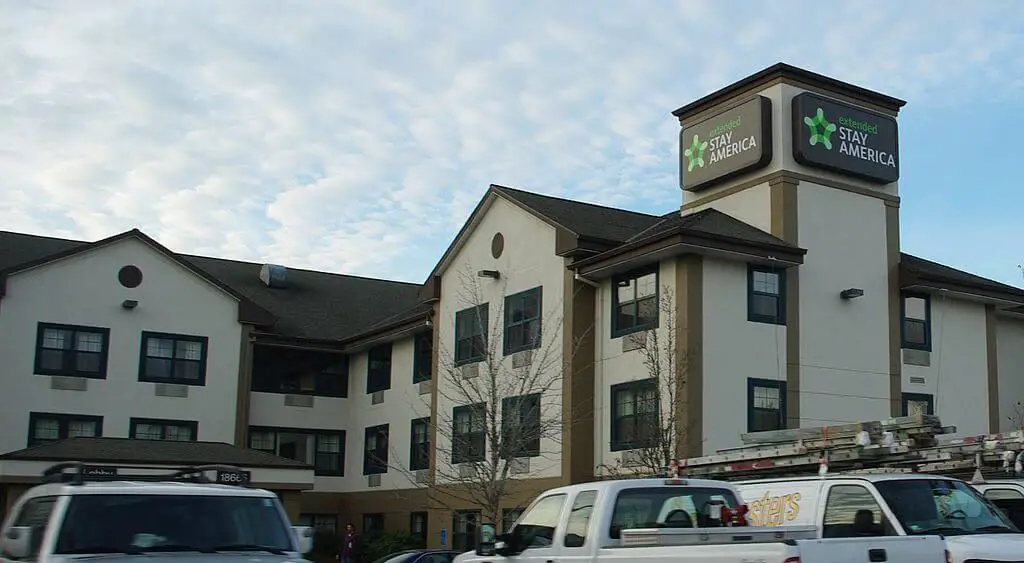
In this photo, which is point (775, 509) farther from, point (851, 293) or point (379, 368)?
point (379, 368)

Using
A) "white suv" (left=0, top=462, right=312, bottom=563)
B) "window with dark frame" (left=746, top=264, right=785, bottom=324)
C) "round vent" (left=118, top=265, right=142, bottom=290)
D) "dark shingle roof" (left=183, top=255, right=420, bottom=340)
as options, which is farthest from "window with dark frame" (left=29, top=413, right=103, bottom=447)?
"white suv" (left=0, top=462, right=312, bottom=563)

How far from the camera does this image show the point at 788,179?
3034cm

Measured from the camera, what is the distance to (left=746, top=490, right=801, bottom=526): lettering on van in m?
13.4

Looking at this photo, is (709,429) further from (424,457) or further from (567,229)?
(424,457)

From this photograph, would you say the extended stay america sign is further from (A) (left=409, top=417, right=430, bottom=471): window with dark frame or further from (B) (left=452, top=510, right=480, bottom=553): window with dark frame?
(A) (left=409, top=417, right=430, bottom=471): window with dark frame

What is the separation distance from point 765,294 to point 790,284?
717 millimetres

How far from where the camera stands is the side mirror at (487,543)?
1261cm

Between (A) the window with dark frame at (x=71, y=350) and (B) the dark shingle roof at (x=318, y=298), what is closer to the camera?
(A) the window with dark frame at (x=71, y=350)

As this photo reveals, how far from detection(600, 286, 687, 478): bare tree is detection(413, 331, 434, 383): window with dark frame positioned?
10257 millimetres

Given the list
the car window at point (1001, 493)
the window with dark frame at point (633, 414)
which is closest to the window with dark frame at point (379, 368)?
the window with dark frame at point (633, 414)

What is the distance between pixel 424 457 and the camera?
37781 mm

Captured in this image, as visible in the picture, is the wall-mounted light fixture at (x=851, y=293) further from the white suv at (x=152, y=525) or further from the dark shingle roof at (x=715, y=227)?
the white suv at (x=152, y=525)

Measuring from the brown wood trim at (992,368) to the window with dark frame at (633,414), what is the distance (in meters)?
10.1

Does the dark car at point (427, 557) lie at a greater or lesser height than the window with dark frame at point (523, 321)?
lesser
